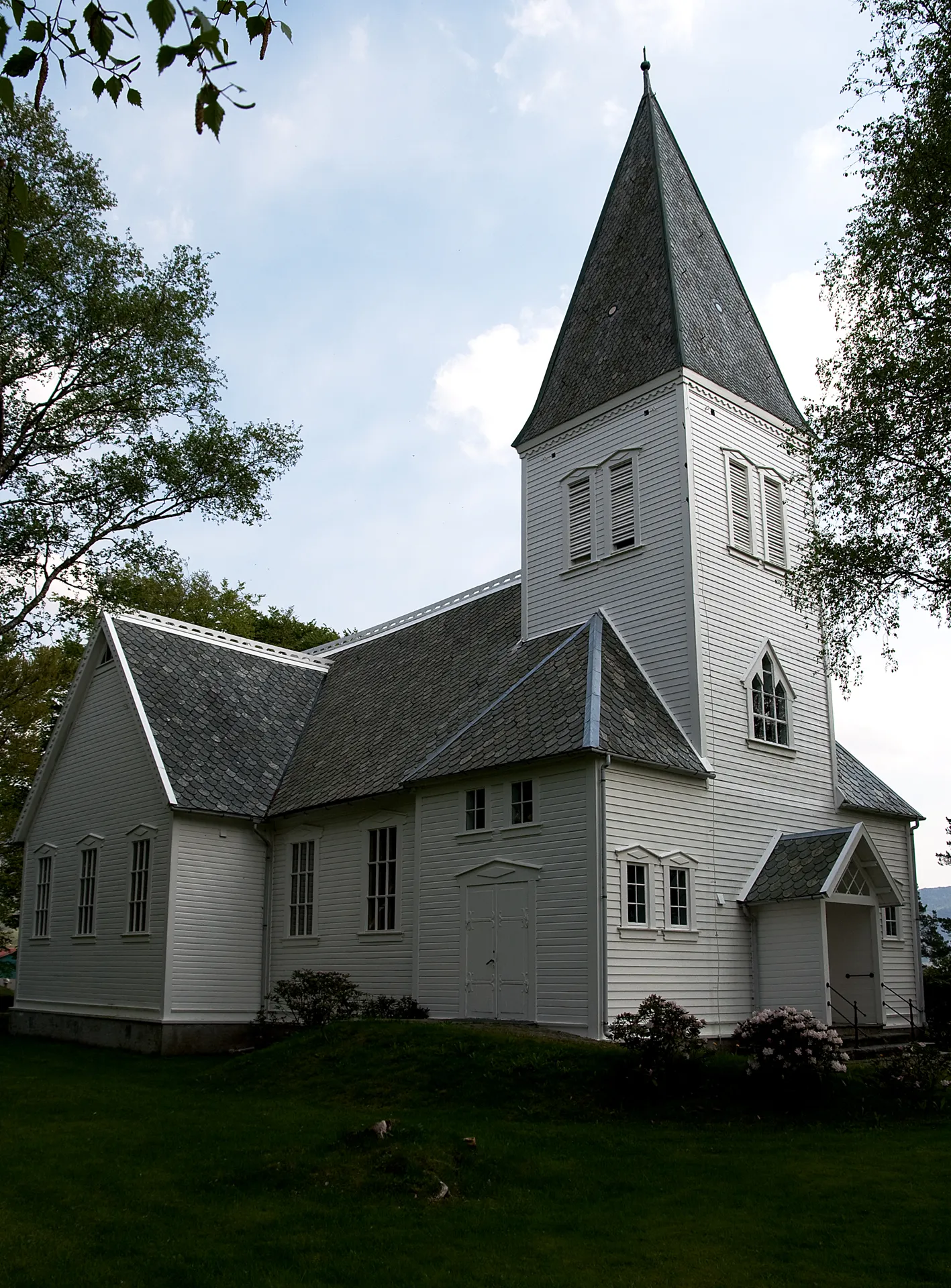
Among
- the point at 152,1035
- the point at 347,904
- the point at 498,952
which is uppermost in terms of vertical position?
the point at 347,904

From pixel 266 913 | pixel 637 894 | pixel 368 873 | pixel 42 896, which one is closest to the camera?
pixel 637 894

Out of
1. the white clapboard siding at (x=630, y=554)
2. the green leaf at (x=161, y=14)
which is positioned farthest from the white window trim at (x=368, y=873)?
the green leaf at (x=161, y=14)

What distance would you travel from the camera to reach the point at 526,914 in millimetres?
18141

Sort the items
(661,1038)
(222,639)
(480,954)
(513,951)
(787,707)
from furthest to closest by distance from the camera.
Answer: (222,639) → (787,707) → (480,954) → (513,951) → (661,1038)

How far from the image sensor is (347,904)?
2233cm

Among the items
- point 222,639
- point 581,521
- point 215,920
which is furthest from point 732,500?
point 222,639

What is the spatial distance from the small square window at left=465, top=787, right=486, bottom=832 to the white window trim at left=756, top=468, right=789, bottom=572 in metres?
7.39

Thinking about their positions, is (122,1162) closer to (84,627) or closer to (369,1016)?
(369,1016)

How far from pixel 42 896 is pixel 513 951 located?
1455 centimetres

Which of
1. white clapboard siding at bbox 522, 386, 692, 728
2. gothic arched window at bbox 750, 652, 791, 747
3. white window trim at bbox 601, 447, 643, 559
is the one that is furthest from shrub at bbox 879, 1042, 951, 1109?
white window trim at bbox 601, 447, 643, 559

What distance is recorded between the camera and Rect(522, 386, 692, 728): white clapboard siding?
20750 millimetres

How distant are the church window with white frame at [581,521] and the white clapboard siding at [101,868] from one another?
9.45 m

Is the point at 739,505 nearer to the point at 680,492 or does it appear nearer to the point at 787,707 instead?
the point at 680,492

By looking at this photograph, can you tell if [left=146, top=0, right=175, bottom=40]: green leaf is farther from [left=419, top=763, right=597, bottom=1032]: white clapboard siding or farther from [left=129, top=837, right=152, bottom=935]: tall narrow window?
[left=129, top=837, right=152, bottom=935]: tall narrow window
